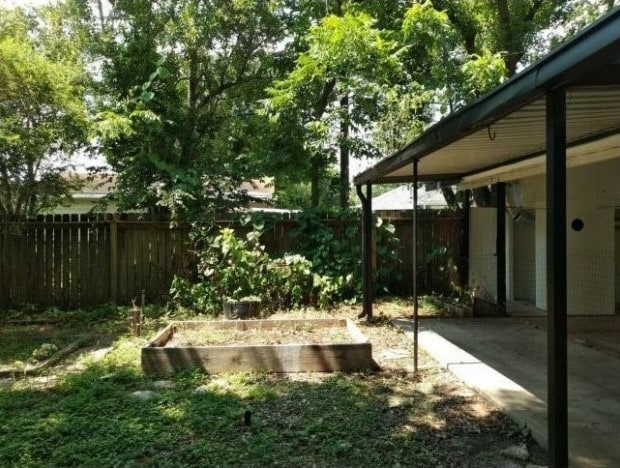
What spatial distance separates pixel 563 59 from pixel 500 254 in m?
6.74

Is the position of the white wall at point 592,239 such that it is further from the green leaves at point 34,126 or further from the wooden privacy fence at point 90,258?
the green leaves at point 34,126

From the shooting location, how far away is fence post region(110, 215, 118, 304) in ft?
28.7

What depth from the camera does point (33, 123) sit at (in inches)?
295

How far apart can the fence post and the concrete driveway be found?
4539mm

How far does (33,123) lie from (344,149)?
5556mm

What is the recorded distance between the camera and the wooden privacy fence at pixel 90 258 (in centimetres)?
848

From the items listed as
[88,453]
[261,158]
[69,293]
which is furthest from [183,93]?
[88,453]

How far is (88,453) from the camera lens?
334cm

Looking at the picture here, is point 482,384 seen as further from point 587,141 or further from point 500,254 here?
point 500,254

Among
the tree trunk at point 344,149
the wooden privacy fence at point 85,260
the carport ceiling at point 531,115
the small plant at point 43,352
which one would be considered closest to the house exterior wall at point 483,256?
the carport ceiling at point 531,115

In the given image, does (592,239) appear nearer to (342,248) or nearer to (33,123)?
(342,248)

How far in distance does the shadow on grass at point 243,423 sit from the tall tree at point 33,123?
392 centimetres

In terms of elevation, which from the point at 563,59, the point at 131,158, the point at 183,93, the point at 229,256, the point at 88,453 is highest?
the point at 183,93

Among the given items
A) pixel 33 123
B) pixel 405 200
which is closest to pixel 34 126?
pixel 33 123
